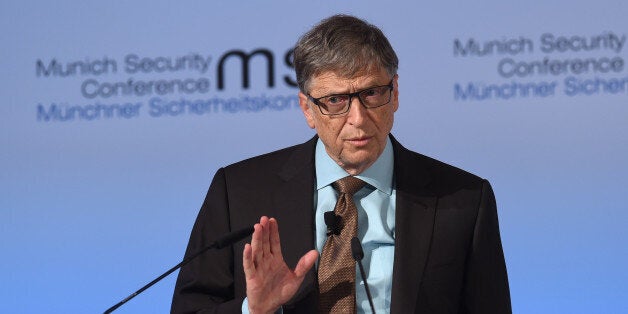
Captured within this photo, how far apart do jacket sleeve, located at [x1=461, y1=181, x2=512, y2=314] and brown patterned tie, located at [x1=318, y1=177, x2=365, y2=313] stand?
0.30m

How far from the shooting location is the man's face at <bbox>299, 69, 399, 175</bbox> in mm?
2357

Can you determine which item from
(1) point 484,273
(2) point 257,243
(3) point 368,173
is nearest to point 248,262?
(2) point 257,243

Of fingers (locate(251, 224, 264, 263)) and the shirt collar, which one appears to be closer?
fingers (locate(251, 224, 264, 263))

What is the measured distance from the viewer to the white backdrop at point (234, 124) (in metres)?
3.78

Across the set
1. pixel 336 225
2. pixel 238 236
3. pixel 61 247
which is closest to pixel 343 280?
pixel 336 225

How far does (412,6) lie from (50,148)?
1.61 metres

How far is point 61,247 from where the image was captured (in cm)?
409

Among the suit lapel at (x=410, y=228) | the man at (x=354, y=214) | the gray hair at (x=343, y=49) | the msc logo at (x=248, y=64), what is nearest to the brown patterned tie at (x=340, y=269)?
the man at (x=354, y=214)

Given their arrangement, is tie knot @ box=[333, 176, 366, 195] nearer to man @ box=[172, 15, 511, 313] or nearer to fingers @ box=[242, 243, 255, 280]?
man @ box=[172, 15, 511, 313]

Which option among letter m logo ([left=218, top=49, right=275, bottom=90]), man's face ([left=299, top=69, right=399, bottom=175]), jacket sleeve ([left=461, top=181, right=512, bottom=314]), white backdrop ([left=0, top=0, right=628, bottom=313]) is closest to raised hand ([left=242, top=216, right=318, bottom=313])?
man's face ([left=299, top=69, right=399, bottom=175])

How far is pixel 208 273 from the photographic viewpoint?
7.90ft

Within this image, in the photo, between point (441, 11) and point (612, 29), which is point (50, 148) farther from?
point (612, 29)

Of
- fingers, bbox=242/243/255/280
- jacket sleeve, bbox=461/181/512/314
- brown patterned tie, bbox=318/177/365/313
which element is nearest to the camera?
fingers, bbox=242/243/255/280

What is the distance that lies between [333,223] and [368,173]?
189 mm
